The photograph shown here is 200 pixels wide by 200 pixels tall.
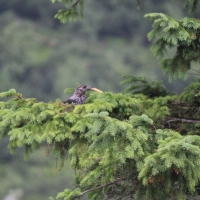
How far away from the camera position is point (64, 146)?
594 centimetres

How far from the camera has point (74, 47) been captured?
6188 cm

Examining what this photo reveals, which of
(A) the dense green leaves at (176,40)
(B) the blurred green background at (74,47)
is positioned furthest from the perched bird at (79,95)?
(B) the blurred green background at (74,47)

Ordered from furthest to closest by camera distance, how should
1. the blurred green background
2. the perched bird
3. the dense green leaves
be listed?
the blurred green background
the perched bird
the dense green leaves

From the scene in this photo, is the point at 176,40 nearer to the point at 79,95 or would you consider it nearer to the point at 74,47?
the point at 79,95

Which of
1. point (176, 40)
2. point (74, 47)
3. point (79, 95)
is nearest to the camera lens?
point (176, 40)

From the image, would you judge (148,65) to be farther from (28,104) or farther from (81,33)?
(28,104)

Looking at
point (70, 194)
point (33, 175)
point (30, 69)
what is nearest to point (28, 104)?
point (70, 194)

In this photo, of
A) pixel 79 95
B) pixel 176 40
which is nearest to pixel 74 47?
pixel 79 95

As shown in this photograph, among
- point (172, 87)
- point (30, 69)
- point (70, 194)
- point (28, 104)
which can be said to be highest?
point (30, 69)

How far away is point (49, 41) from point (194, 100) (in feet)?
192

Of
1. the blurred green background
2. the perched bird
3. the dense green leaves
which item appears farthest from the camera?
the blurred green background

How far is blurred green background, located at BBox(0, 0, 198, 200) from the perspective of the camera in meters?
56.0

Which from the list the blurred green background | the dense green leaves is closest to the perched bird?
the dense green leaves

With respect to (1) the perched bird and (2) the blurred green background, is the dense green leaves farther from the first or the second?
(2) the blurred green background
